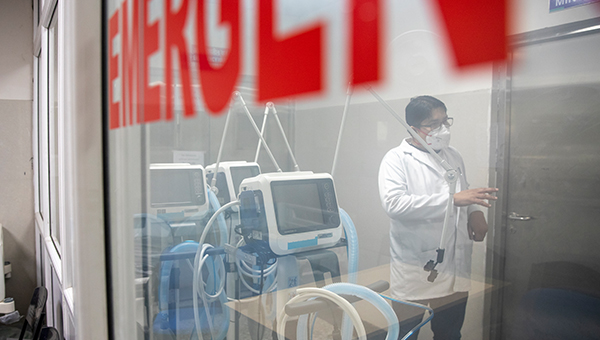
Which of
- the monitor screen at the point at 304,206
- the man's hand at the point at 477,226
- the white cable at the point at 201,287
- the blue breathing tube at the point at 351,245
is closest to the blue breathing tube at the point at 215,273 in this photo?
the white cable at the point at 201,287

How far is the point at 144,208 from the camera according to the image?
111 centimetres

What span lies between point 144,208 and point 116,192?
15cm

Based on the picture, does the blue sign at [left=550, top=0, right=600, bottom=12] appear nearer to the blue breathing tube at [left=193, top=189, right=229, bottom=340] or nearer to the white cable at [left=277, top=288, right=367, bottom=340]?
the white cable at [left=277, top=288, right=367, bottom=340]

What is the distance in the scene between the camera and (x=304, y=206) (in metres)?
0.64

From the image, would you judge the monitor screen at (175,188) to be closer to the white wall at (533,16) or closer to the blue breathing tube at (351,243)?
the blue breathing tube at (351,243)

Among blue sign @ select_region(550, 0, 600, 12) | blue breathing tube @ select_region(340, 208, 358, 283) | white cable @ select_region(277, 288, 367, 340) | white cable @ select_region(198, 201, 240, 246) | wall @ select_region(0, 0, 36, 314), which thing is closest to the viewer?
blue sign @ select_region(550, 0, 600, 12)

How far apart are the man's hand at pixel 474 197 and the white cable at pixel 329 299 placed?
0.32 m

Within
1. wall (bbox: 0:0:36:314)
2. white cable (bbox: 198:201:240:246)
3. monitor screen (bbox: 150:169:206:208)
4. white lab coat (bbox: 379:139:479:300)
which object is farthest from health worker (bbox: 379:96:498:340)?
wall (bbox: 0:0:36:314)

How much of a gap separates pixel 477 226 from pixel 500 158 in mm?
68

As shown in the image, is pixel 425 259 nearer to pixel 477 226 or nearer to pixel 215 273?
pixel 477 226

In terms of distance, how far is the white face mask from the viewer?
381 mm

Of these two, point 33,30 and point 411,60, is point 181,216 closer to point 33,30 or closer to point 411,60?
point 411,60

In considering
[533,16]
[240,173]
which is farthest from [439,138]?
[240,173]

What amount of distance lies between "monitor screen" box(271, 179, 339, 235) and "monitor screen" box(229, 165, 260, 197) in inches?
2.3
